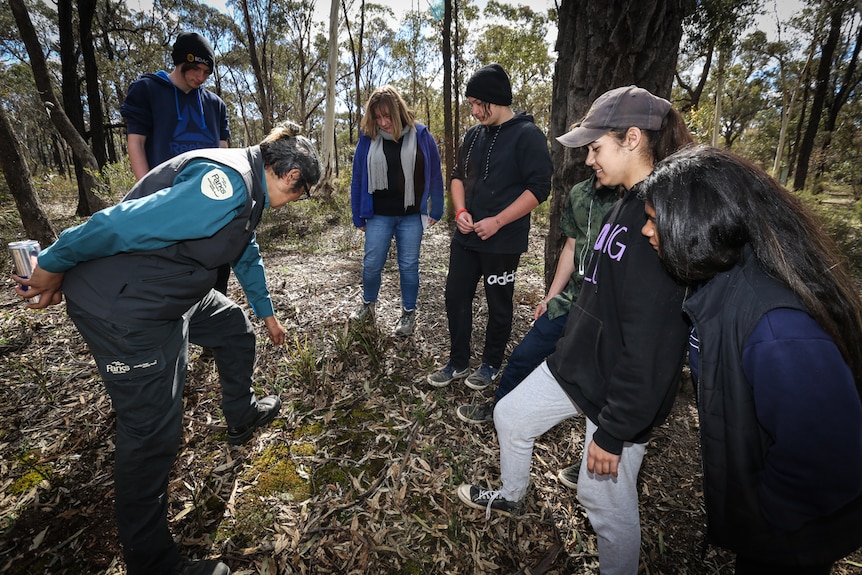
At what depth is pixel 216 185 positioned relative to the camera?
4.84 feet

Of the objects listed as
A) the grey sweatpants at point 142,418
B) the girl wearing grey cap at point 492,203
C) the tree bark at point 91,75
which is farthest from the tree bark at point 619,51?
the tree bark at point 91,75

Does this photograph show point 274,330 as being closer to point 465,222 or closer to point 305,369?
point 305,369

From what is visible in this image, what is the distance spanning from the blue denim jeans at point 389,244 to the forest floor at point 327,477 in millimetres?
544

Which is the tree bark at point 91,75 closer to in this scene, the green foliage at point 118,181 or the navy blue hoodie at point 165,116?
the green foliage at point 118,181

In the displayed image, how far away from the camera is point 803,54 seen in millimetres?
19078

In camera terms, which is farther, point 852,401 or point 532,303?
point 532,303

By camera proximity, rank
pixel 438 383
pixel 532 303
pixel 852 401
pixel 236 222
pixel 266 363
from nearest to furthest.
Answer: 1. pixel 852 401
2. pixel 236 222
3. pixel 438 383
4. pixel 266 363
5. pixel 532 303

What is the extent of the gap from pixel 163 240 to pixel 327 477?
5.02 ft

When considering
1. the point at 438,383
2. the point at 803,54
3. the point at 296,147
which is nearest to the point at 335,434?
the point at 438,383

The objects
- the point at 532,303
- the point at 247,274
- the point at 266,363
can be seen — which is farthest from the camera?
the point at 532,303

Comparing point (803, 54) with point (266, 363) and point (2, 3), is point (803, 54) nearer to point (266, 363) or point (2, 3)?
point (266, 363)

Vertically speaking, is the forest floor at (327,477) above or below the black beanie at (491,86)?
below

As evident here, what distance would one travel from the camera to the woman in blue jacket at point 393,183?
313cm

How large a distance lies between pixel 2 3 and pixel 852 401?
1181 inches
